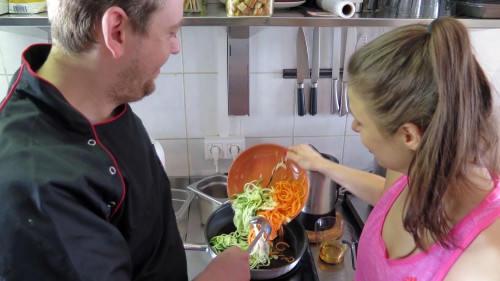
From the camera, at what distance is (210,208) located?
1252mm

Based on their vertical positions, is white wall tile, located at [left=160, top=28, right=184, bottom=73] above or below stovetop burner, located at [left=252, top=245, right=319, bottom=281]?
→ above

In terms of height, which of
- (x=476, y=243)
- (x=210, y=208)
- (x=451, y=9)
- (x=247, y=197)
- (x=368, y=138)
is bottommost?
(x=210, y=208)

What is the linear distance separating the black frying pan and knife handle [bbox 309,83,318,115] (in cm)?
38

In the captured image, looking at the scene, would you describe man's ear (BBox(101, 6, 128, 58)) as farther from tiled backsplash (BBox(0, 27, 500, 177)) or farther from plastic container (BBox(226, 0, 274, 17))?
tiled backsplash (BBox(0, 27, 500, 177))

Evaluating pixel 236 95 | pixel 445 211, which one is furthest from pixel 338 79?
pixel 445 211

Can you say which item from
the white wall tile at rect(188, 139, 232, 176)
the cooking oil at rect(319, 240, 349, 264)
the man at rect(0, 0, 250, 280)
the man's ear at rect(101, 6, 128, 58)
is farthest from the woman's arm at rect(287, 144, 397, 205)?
the man's ear at rect(101, 6, 128, 58)

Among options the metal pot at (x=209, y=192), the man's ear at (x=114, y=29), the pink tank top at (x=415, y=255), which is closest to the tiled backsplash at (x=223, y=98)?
the metal pot at (x=209, y=192)

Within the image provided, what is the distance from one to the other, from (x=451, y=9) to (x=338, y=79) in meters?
0.36

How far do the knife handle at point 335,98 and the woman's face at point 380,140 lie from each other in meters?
0.60

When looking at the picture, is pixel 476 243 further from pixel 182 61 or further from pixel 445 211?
pixel 182 61

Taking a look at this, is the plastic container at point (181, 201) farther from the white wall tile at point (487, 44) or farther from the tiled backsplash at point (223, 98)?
the white wall tile at point (487, 44)

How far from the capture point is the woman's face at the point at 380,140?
2.21ft

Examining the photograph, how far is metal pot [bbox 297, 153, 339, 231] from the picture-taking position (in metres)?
1.14

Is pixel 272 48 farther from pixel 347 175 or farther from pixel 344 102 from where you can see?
pixel 347 175
